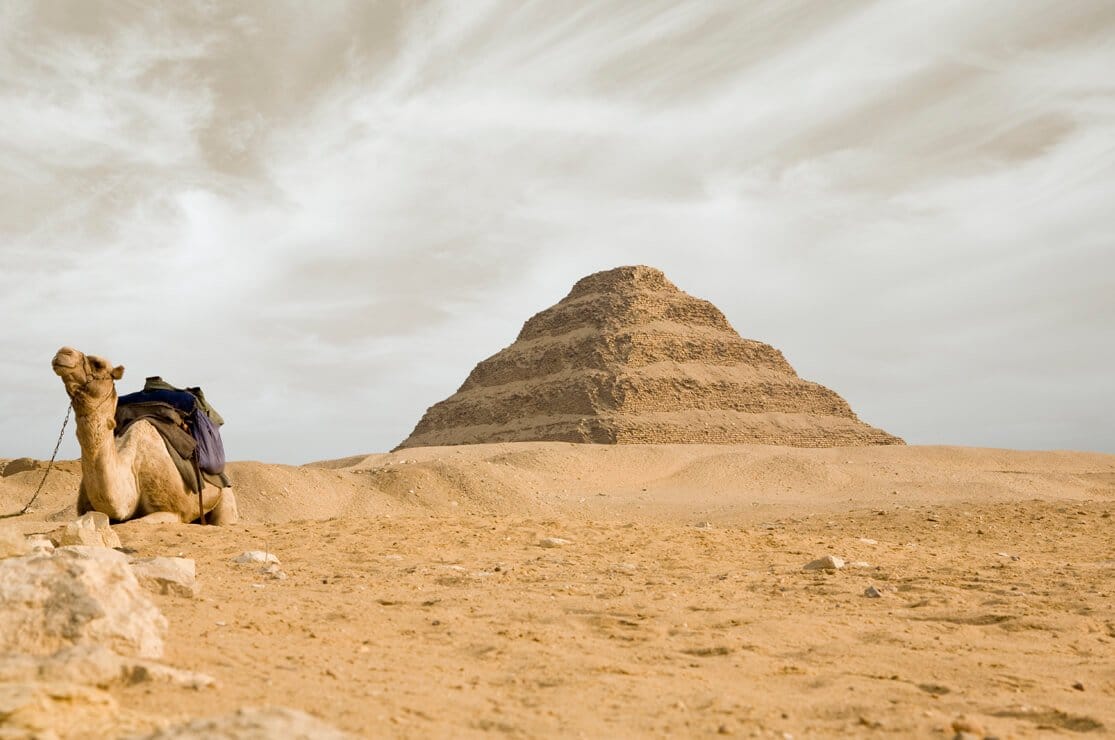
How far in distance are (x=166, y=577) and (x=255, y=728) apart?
2.45m

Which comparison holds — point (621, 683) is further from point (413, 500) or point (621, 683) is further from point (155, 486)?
point (413, 500)

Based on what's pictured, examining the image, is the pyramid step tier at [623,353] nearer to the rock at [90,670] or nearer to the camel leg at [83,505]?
the camel leg at [83,505]

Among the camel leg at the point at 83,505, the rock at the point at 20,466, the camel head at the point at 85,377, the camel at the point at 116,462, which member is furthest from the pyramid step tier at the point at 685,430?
the camel head at the point at 85,377

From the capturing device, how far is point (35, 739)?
1875mm

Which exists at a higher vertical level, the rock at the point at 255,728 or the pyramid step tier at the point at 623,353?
the pyramid step tier at the point at 623,353

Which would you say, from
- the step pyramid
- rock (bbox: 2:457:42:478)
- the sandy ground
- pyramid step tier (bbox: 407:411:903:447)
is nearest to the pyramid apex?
the step pyramid

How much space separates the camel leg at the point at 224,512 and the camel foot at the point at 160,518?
25.1 inches

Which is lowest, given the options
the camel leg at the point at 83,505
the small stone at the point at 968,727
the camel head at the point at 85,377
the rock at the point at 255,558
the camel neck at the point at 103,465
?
the small stone at the point at 968,727

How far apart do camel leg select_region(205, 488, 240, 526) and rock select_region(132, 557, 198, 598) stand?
14.8 ft

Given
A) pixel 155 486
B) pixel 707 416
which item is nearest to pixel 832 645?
pixel 155 486

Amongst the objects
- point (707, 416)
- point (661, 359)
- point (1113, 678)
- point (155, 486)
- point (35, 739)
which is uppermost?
point (661, 359)

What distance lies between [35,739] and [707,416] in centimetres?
5900

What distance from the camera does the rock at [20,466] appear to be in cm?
1391

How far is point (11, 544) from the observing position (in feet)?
13.1
